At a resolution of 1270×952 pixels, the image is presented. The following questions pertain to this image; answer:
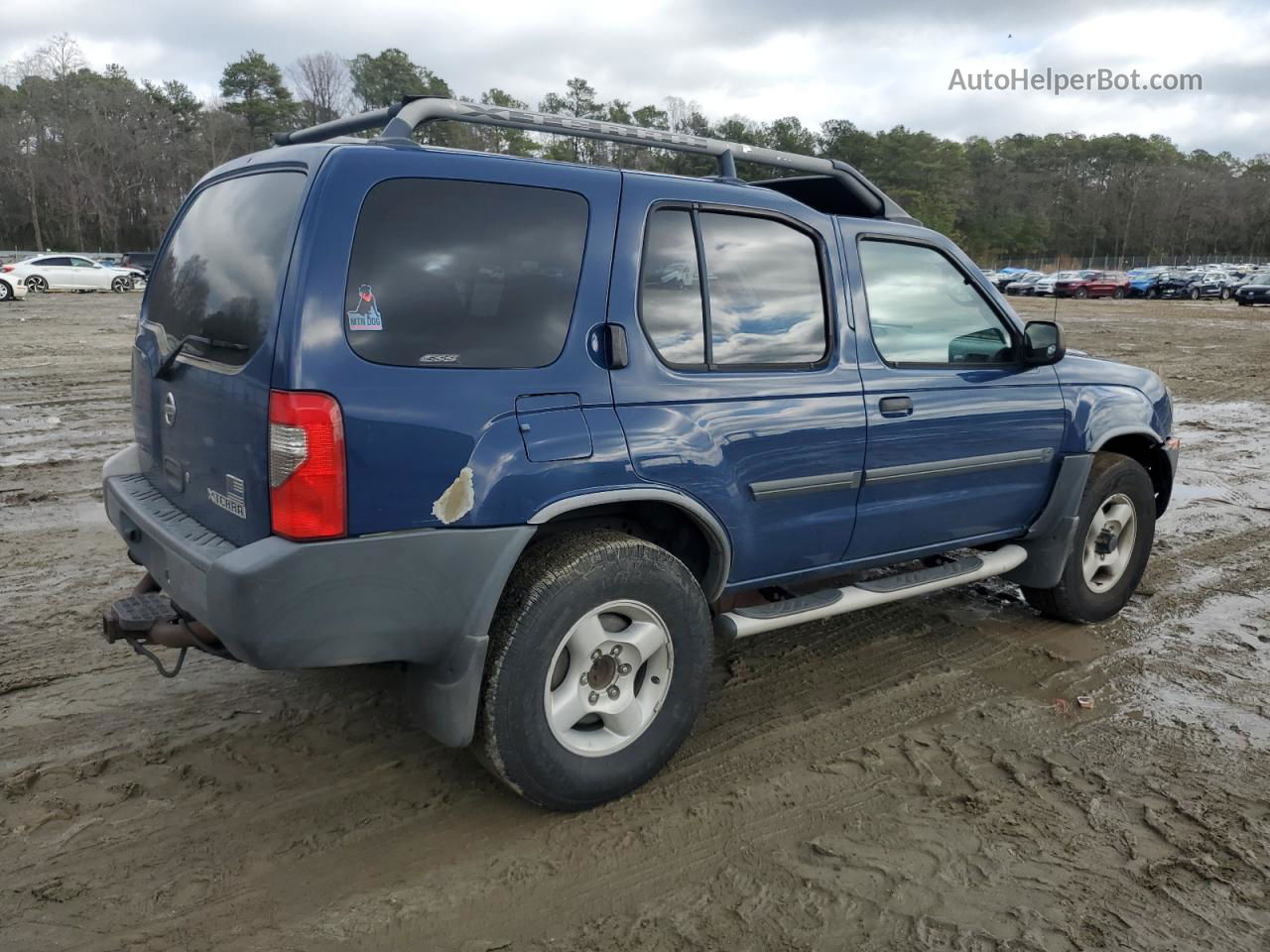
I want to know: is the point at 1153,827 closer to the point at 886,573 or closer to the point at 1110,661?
the point at 1110,661

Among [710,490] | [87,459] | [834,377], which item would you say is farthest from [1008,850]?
[87,459]

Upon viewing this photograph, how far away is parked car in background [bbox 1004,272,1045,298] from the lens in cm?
5245

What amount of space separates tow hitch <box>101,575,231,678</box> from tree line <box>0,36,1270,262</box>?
1857cm

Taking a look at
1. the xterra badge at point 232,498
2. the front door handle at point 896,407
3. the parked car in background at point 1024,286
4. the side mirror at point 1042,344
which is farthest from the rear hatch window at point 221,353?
the parked car in background at point 1024,286

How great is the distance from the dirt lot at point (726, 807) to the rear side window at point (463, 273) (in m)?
1.55

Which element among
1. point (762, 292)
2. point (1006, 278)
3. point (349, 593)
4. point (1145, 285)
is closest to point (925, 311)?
point (762, 292)

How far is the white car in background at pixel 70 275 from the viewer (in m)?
30.1

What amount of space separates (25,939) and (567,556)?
1.78 metres

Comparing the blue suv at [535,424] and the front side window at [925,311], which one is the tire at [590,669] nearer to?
the blue suv at [535,424]

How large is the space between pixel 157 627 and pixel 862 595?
263 centimetres

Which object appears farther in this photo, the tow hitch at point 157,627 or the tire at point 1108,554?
the tire at point 1108,554

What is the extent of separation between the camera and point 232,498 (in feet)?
9.23

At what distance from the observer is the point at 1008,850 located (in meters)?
3.01

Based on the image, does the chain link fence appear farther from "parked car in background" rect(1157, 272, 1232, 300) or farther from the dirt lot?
the dirt lot
